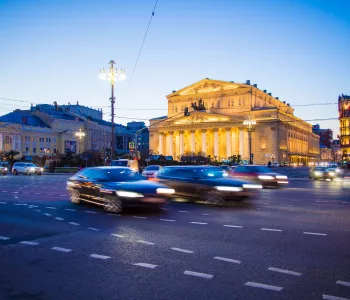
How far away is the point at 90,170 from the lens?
1333 cm

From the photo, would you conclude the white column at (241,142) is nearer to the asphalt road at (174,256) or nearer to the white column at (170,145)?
the white column at (170,145)

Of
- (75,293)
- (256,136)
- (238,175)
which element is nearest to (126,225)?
(75,293)

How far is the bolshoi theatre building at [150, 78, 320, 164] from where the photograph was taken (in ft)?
291

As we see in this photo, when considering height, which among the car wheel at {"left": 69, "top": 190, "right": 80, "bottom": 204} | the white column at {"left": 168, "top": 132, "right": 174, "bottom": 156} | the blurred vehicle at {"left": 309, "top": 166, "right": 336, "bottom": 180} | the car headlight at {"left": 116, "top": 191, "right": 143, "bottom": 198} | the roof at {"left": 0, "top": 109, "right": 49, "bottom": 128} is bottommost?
the blurred vehicle at {"left": 309, "top": 166, "right": 336, "bottom": 180}

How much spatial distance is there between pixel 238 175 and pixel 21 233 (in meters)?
16.8

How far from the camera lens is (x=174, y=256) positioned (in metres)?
6.44

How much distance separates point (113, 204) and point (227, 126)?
81.0m

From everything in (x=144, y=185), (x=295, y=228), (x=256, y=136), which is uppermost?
(x=256, y=136)

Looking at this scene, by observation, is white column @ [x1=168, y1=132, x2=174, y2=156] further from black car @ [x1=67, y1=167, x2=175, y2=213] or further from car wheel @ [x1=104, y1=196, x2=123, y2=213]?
car wheel @ [x1=104, y1=196, x2=123, y2=213]

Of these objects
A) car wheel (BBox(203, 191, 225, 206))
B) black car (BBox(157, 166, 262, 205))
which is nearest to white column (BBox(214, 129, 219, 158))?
black car (BBox(157, 166, 262, 205))

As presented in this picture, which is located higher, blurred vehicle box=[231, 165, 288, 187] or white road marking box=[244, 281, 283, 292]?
blurred vehicle box=[231, 165, 288, 187]

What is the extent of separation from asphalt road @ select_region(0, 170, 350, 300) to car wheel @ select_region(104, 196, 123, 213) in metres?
0.35

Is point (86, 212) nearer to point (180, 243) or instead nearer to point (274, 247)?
point (180, 243)

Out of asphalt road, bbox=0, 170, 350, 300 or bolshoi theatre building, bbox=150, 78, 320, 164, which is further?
→ bolshoi theatre building, bbox=150, 78, 320, 164
